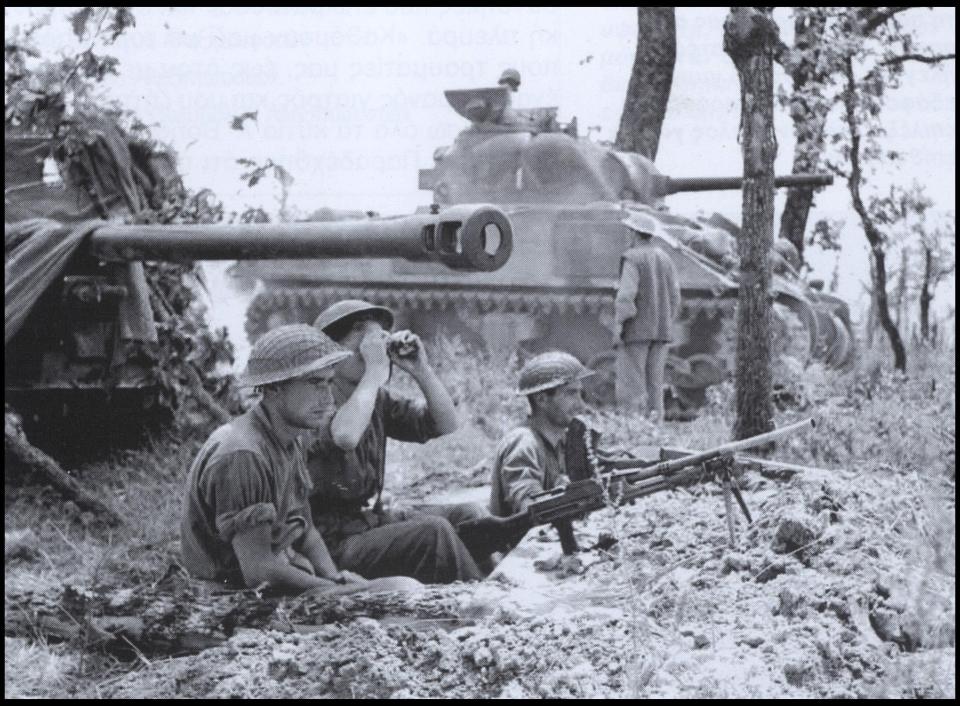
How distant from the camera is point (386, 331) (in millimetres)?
5570

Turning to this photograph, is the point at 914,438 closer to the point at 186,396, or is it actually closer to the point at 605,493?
the point at 605,493

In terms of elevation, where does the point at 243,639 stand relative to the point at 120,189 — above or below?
below

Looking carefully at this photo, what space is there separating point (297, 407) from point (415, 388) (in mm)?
8197

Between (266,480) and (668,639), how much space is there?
1.44m

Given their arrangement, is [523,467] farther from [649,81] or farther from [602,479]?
[649,81]

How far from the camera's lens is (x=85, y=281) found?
7.46 metres

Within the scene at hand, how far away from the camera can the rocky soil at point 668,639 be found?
12.4 ft

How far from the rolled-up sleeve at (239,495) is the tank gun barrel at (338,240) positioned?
1.43 m

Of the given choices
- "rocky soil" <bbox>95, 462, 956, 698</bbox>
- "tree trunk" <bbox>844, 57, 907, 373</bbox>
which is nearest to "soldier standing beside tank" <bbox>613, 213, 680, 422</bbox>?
"tree trunk" <bbox>844, 57, 907, 373</bbox>

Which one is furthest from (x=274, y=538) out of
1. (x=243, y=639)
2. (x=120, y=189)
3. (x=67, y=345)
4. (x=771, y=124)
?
(x=771, y=124)

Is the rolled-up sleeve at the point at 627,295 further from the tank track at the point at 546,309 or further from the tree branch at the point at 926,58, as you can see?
the tree branch at the point at 926,58

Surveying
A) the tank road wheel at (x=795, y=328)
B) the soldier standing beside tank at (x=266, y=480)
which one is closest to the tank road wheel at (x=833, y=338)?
the tank road wheel at (x=795, y=328)

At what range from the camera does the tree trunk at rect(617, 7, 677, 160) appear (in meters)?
17.0

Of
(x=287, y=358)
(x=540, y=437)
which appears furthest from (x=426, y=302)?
(x=287, y=358)
